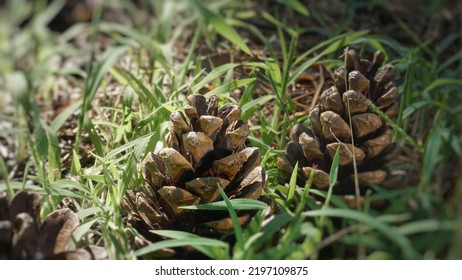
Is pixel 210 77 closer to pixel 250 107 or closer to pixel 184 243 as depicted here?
pixel 250 107

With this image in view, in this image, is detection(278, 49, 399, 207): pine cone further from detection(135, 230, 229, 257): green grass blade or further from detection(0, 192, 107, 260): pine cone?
detection(0, 192, 107, 260): pine cone

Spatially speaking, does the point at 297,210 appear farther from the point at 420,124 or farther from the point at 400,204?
the point at 420,124

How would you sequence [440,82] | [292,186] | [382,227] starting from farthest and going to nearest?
[440,82] < [292,186] < [382,227]

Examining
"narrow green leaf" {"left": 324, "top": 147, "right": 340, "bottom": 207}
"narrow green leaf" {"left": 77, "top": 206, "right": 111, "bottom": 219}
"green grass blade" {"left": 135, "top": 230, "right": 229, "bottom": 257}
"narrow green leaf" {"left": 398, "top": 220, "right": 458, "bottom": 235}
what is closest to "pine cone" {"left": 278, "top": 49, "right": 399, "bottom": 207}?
"narrow green leaf" {"left": 324, "top": 147, "right": 340, "bottom": 207}

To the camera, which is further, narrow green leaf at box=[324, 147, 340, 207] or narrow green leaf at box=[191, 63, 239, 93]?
narrow green leaf at box=[191, 63, 239, 93]

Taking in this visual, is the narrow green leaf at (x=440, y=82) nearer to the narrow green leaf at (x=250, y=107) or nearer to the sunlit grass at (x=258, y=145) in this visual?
the sunlit grass at (x=258, y=145)

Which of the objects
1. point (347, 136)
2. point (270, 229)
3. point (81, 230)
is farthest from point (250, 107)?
point (81, 230)

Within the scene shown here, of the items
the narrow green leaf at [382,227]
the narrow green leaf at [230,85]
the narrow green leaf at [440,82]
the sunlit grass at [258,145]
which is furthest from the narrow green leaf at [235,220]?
the narrow green leaf at [440,82]
